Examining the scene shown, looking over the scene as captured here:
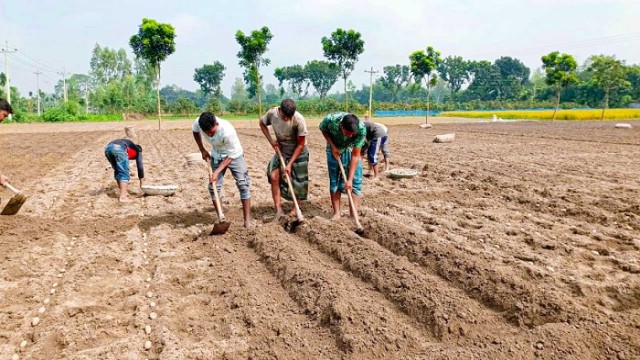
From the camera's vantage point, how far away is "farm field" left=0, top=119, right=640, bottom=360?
9.41ft

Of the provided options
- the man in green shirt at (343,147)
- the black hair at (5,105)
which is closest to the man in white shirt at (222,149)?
the man in green shirt at (343,147)

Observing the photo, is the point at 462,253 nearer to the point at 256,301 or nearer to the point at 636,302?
the point at 636,302

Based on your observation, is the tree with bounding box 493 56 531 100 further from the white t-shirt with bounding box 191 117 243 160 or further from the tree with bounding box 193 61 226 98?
the white t-shirt with bounding box 191 117 243 160

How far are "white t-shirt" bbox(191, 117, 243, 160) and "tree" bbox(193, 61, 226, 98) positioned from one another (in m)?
73.9

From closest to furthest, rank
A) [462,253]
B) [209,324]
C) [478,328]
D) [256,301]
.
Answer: [478,328], [209,324], [256,301], [462,253]

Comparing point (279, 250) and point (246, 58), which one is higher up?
point (246, 58)

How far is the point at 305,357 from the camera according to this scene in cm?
275

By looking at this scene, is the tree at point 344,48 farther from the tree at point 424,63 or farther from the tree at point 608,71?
the tree at point 608,71

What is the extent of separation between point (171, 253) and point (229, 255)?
637 millimetres

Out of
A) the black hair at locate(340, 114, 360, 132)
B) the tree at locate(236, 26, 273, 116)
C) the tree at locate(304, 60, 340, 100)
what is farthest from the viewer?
the tree at locate(304, 60, 340, 100)

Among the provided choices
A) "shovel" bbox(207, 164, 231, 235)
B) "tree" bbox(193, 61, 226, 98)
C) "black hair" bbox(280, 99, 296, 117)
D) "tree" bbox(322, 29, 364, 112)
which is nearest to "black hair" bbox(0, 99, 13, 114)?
"shovel" bbox(207, 164, 231, 235)

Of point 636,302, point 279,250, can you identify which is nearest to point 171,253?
point 279,250

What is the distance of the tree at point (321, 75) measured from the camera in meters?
83.6

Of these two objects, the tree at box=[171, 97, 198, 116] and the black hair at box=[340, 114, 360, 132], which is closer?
the black hair at box=[340, 114, 360, 132]
